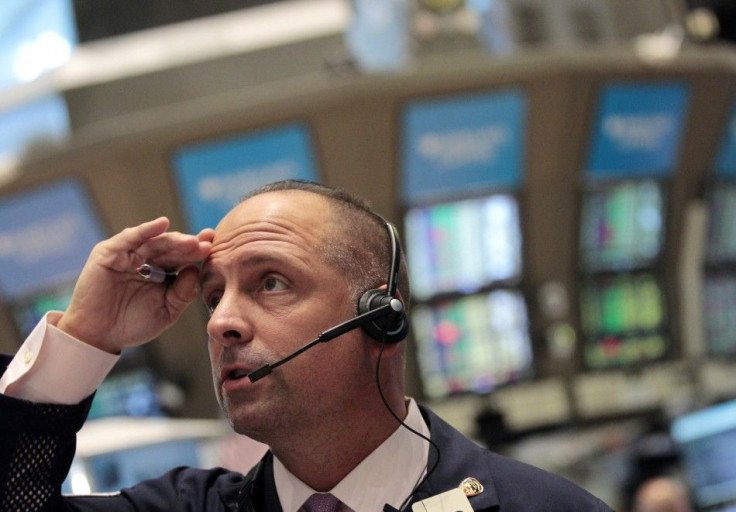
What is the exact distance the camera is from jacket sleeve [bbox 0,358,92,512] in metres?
1.33

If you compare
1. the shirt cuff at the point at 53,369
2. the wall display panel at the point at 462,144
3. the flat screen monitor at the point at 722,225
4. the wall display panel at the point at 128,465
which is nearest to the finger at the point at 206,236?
the shirt cuff at the point at 53,369

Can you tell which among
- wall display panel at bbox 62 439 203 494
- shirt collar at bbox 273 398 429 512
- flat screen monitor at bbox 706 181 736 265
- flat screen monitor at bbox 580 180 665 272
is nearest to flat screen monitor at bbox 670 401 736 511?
wall display panel at bbox 62 439 203 494

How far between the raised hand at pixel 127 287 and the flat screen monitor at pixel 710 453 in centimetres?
306

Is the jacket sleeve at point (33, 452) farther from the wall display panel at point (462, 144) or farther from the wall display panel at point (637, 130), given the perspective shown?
the wall display panel at point (637, 130)

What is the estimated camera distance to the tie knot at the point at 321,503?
4.46 ft

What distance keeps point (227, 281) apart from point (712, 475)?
10.3 feet

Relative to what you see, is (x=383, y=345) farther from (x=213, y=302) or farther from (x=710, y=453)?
(x=710, y=453)

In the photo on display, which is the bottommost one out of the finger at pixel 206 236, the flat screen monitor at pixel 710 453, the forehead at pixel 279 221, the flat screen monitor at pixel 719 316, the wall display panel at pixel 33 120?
the flat screen monitor at pixel 719 316

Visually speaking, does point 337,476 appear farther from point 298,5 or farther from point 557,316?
point 298,5

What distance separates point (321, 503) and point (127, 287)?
442 millimetres

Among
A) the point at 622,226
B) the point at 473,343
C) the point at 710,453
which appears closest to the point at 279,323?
the point at 710,453

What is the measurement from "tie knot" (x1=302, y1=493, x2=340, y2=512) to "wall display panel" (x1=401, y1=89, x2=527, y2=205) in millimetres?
4843

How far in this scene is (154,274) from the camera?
4.87 feet

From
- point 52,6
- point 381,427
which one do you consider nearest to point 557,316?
point 52,6
